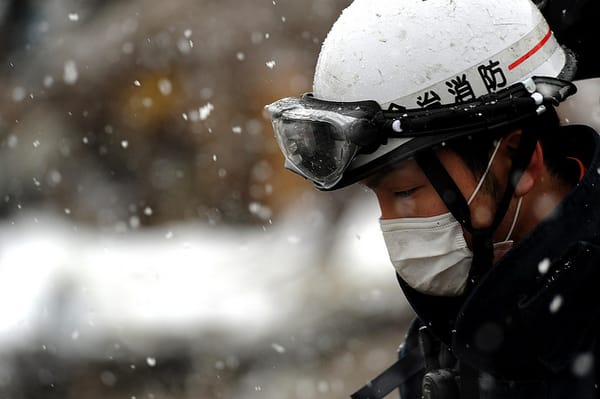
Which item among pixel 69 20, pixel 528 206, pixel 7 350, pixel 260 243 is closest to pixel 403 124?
pixel 528 206

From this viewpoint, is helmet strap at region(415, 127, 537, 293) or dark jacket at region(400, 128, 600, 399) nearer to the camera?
dark jacket at region(400, 128, 600, 399)

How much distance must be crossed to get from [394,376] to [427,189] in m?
0.70

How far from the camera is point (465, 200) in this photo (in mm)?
2814

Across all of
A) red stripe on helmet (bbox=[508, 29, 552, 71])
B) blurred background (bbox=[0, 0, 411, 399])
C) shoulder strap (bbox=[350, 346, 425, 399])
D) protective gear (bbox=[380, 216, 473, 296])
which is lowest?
blurred background (bbox=[0, 0, 411, 399])

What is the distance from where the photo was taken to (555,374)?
245cm

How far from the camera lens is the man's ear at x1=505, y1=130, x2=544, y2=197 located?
2.79 m

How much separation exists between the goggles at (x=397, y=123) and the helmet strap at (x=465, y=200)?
0.07 m

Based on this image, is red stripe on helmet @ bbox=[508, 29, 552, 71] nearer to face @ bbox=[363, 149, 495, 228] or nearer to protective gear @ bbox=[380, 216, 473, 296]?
face @ bbox=[363, 149, 495, 228]

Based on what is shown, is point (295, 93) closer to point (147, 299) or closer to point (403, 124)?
point (147, 299)

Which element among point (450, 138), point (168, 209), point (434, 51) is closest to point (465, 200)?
point (450, 138)

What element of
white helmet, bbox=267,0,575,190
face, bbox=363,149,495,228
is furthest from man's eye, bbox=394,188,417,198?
white helmet, bbox=267,0,575,190

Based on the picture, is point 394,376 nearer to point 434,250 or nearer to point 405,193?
point 434,250

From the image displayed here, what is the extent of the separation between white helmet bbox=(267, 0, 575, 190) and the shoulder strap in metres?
0.69

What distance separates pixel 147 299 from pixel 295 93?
2794mm
